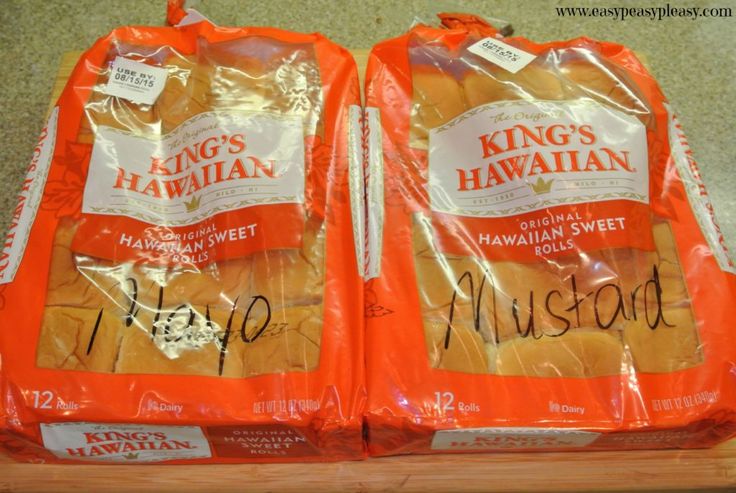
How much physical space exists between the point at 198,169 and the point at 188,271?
0.12 metres

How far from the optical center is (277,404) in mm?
584

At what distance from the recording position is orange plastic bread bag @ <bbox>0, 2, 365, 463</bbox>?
0.59m

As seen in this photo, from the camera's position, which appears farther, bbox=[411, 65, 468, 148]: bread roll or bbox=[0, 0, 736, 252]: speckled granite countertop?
bbox=[0, 0, 736, 252]: speckled granite countertop

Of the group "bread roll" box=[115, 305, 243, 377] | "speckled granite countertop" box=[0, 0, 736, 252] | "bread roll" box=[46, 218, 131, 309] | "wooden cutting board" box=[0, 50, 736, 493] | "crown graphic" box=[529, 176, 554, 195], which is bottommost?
"wooden cutting board" box=[0, 50, 736, 493]

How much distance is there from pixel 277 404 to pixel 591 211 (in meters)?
0.40

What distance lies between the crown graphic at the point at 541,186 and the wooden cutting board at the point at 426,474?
11.3 inches

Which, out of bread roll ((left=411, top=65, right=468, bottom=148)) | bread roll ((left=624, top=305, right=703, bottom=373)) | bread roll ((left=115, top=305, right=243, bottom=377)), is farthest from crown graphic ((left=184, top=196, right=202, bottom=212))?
bread roll ((left=624, top=305, right=703, bottom=373))

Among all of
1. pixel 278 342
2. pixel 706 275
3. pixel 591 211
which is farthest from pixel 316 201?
pixel 706 275

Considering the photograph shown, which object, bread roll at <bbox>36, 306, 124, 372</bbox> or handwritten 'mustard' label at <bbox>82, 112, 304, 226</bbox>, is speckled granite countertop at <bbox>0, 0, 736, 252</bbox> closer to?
handwritten 'mustard' label at <bbox>82, 112, 304, 226</bbox>

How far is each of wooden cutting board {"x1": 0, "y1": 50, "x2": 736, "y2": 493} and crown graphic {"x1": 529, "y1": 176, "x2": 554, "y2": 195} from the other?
0.29 meters

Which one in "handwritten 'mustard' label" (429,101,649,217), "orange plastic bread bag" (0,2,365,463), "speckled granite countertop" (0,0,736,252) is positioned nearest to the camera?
"orange plastic bread bag" (0,2,365,463)

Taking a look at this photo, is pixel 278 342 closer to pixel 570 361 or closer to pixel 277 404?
pixel 277 404

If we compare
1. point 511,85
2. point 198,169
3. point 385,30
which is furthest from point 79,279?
point 385,30

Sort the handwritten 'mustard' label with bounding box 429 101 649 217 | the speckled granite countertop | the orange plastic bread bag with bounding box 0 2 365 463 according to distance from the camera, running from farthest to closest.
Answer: the speckled granite countertop
the handwritten 'mustard' label with bounding box 429 101 649 217
the orange plastic bread bag with bounding box 0 2 365 463
